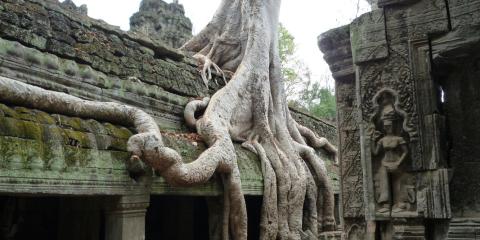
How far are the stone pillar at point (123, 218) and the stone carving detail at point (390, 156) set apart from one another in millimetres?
2336

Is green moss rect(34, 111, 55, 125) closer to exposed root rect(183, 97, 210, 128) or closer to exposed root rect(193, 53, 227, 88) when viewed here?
exposed root rect(183, 97, 210, 128)

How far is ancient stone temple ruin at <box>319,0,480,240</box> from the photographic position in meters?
3.11

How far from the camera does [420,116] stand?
10.7 feet

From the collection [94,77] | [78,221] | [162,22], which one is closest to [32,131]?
[94,77]

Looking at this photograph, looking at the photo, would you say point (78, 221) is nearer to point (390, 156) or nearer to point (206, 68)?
point (206, 68)

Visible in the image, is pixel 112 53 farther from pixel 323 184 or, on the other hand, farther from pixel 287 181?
pixel 323 184

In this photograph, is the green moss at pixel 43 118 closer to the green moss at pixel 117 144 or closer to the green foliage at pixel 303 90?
the green moss at pixel 117 144

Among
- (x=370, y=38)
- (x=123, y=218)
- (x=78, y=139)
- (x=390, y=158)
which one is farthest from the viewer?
(x=123, y=218)

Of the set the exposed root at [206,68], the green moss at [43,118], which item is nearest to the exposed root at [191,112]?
the exposed root at [206,68]

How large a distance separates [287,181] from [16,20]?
408 centimetres

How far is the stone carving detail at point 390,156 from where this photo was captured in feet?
10.8

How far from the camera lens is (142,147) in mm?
4273

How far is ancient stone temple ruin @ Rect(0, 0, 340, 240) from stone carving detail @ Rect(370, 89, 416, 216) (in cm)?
229

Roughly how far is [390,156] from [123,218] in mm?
2553
